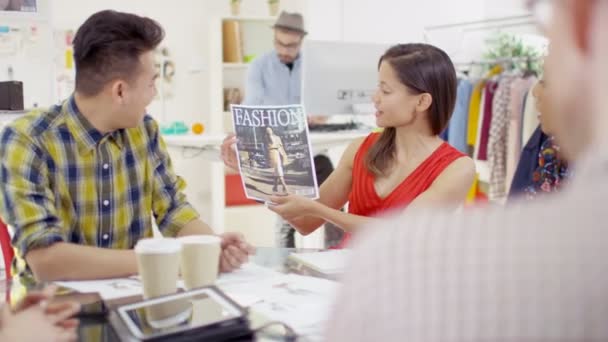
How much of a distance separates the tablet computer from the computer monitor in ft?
6.91

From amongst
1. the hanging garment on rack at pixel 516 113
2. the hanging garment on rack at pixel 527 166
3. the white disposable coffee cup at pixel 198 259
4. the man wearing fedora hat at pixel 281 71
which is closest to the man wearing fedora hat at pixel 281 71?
the man wearing fedora hat at pixel 281 71

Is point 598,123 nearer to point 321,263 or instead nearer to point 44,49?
point 321,263

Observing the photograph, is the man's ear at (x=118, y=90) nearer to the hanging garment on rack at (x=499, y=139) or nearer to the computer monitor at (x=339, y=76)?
the computer monitor at (x=339, y=76)

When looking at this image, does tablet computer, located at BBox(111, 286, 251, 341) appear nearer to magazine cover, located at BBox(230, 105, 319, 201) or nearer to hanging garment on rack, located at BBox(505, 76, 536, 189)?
magazine cover, located at BBox(230, 105, 319, 201)

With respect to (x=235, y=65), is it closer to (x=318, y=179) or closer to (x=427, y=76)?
(x=318, y=179)

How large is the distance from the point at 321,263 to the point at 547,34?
1.01 m

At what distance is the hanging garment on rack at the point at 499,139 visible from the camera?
12.5ft

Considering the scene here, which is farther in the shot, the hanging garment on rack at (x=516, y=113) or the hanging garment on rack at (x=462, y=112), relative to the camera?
the hanging garment on rack at (x=462, y=112)

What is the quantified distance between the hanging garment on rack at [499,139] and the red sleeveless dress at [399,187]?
2.10m

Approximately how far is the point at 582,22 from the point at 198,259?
88 cm

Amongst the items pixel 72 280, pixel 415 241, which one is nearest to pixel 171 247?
pixel 72 280

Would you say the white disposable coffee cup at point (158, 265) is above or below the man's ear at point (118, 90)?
below

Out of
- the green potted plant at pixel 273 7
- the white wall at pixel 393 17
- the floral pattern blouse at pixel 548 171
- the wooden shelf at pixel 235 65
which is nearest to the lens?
the floral pattern blouse at pixel 548 171

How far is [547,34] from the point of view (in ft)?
1.56
